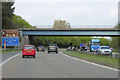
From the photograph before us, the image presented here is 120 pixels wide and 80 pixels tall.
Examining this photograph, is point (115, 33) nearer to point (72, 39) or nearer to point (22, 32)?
point (22, 32)

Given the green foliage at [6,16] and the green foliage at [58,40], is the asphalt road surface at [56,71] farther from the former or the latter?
the green foliage at [58,40]

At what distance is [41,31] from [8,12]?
10.8m

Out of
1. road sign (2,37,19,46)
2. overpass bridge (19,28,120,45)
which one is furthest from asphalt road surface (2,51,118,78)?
overpass bridge (19,28,120,45)

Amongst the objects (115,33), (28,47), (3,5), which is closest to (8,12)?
(3,5)

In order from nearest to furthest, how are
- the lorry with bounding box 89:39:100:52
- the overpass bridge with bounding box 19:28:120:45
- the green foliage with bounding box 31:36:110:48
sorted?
the lorry with bounding box 89:39:100:52 < the overpass bridge with bounding box 19:28:120:45 < the green foliage with bounding box 31:36:110:48

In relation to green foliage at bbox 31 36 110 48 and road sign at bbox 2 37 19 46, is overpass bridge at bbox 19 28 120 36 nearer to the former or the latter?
road sign at bbox 2 37 19 46

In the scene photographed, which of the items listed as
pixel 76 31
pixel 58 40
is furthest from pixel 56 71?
pixel 58 40

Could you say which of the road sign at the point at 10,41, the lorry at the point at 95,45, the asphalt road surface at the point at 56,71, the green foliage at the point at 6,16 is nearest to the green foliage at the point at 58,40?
the green foliage at the point at 6,16

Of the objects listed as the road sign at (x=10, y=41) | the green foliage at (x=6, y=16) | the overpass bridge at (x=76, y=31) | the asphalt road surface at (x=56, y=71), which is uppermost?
the green foliage at (x=6, y=16)

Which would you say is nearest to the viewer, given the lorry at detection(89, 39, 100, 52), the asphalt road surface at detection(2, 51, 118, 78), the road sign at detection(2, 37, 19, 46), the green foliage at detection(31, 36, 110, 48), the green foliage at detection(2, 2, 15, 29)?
the asphalt road surface at detection(2, 51, 118, 78)

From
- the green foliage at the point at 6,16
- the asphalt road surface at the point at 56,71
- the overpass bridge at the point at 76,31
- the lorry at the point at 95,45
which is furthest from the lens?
the green foliage at the point at 6,16

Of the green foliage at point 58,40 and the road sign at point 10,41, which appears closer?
the road sign at point 10,41

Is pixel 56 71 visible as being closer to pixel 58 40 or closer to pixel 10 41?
pixel 10 41

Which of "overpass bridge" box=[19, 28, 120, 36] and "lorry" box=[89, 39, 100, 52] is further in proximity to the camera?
"overpass bridge" box=[19, 28, 120, 36]
